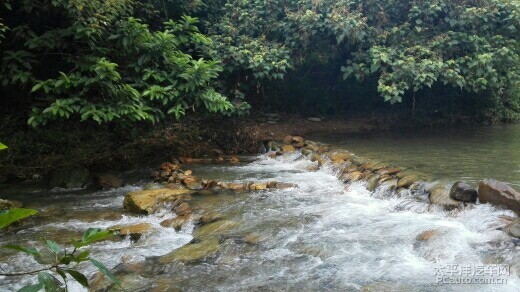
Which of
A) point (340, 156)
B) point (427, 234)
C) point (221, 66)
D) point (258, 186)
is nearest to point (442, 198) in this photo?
point (427, 234)

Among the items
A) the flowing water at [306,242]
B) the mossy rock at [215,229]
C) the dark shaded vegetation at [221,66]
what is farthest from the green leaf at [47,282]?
the dark shaded vegetation at [221,66]

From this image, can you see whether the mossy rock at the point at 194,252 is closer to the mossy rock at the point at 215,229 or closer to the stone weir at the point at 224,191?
the stone weir at the point at 224,191

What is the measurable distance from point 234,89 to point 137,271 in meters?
6.56

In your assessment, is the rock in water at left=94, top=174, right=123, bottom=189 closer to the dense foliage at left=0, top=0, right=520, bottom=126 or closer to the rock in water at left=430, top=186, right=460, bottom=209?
the dense foliage at left=0, top=0, right=520, bottom=126

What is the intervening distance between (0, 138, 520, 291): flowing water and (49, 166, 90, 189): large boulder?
2.45ft

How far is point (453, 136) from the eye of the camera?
9688mm

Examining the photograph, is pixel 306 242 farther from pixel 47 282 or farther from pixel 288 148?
pixel 288 148

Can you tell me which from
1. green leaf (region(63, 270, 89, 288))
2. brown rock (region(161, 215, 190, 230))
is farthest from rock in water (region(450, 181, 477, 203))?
green leaf (region(63, 270, 89, 288))

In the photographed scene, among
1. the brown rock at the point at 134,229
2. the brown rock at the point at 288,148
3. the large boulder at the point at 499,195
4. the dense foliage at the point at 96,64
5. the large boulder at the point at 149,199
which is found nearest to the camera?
the large boulder at the point at 499,195

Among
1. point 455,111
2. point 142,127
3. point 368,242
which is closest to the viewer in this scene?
point 368,242

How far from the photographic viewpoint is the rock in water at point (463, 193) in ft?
15.9

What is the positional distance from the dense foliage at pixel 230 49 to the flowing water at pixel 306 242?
69.2 inches

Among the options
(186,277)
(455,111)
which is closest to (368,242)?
(186,277)

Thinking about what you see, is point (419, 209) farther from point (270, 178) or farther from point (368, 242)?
point (270, 178)
